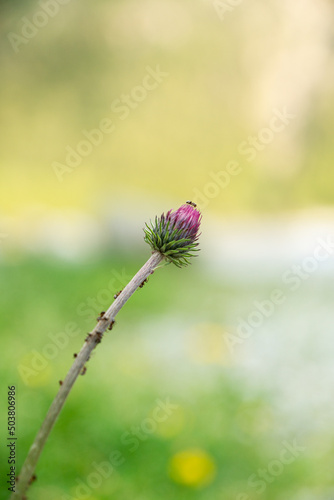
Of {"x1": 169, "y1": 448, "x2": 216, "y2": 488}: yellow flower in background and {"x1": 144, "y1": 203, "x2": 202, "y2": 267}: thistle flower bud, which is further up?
{"x1": 144, "y1": 203, "x2": 202, "y2": 267}: thistle flower bud

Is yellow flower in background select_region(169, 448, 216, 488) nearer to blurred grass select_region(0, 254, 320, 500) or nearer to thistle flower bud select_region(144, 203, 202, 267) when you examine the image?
blurred grass select_region(0, 254, 320, 500)

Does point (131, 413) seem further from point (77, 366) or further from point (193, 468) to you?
point (77, 366)

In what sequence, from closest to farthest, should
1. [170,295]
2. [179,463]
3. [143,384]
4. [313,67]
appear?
[179,463]
[143,384]
[170,295]
[313,67]

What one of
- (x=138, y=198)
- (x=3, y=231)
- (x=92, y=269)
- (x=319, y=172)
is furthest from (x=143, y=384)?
(x=319, y=172)

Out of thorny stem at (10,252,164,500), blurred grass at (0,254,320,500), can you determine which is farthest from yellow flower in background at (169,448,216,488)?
thorny stem at (10,252,164,500)

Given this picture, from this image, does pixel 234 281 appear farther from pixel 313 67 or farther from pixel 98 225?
pixel 313 67

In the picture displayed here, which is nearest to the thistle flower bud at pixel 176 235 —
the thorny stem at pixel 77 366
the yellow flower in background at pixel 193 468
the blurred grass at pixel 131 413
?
the thorny stem at pixel 77 366

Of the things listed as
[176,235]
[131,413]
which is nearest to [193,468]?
[131,413]
